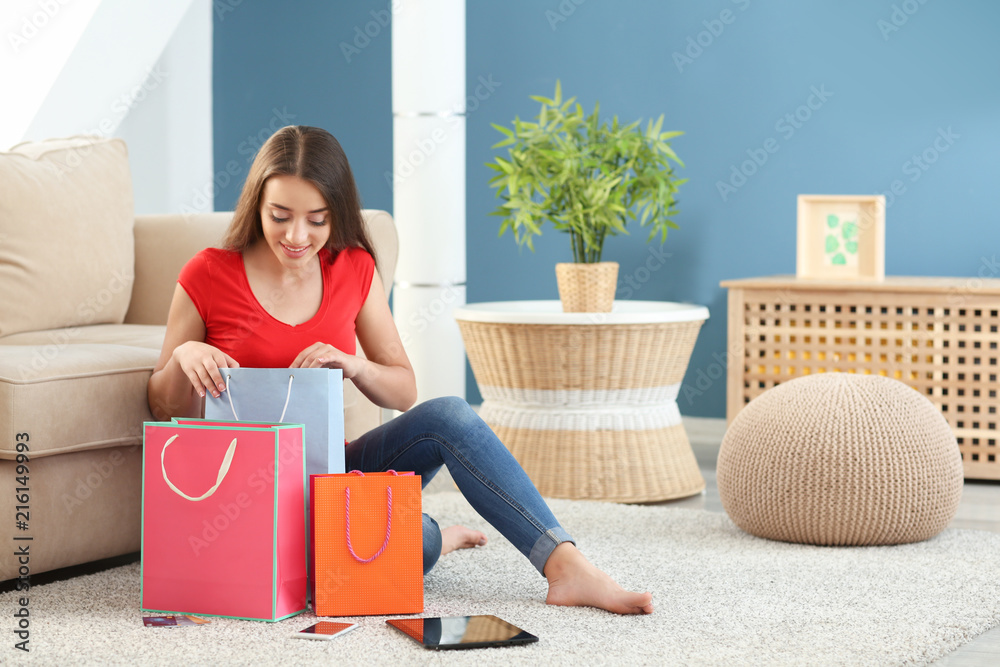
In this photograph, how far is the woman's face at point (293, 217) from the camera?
167cm

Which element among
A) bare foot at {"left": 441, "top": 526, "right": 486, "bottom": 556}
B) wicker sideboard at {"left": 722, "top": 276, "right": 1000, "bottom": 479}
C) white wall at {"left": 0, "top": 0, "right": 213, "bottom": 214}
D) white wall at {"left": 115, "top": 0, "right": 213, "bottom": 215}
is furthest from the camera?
white wall at {"left": 115, "top": 0, "right": 213, "bottom": 215}

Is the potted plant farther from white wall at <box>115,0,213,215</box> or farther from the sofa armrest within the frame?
white wall at <box>115,0,213,215</box>

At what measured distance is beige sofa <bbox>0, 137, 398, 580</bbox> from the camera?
1769 millimetres

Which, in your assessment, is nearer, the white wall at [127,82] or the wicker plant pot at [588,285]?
the wicker plant pot at [588,285]

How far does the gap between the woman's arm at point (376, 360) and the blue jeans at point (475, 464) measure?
0.15ft

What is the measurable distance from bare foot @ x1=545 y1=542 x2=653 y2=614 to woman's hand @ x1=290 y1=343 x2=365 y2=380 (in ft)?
1.43

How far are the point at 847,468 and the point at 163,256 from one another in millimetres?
1632

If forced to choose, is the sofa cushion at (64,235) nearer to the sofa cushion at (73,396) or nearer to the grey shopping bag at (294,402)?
the sofa cushion at (73,396)

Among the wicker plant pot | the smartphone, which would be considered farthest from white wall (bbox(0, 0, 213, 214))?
the smartphone

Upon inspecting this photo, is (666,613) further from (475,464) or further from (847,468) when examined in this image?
(847,468)

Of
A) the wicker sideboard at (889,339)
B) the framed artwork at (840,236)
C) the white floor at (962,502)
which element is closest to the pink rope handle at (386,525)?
the white floor at (962,502)

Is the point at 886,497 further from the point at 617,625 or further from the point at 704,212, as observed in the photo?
the point at 704,212

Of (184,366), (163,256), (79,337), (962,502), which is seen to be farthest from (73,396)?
(962,502)

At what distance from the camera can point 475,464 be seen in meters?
1.70
